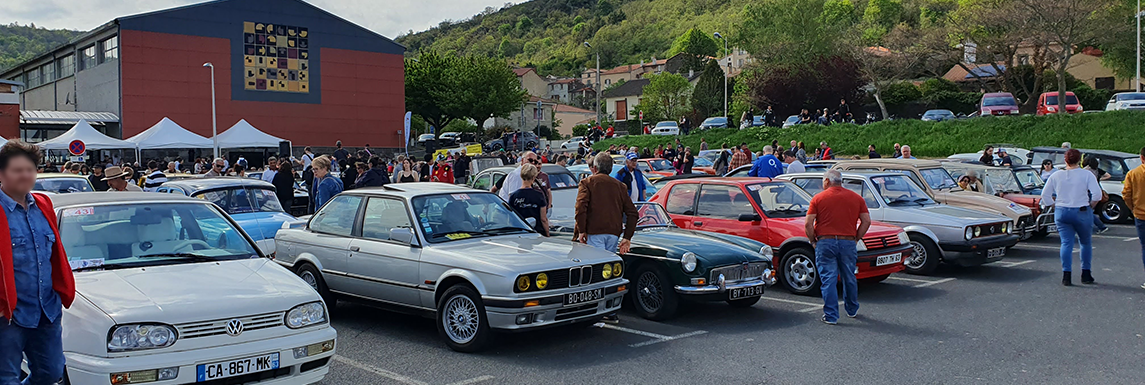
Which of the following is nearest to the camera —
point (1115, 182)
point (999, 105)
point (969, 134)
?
point (1115, 182)

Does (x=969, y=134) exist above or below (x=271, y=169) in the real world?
above

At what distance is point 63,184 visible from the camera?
1345 centimetres

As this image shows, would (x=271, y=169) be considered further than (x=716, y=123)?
No

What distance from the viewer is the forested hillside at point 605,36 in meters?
155

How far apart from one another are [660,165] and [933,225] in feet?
49.1

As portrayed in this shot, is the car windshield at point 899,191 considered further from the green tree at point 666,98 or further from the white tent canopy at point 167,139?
the green tree at point 666,98

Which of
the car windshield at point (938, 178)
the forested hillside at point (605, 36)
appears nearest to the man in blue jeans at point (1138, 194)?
the car windshield at point (938, 178)

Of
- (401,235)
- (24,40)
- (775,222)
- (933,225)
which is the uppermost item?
(24,40)

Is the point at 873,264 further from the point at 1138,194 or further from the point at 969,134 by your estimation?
the point at 969,134

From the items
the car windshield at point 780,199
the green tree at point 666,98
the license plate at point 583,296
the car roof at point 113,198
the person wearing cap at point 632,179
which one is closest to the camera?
the car roof at point 113,198

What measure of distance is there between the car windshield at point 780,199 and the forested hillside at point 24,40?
8931 centimetres

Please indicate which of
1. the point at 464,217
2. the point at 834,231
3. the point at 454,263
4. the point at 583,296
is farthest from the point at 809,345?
the point at 464,217

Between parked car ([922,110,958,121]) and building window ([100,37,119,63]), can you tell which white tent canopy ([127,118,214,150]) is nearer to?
building window ([100,37,119,63])

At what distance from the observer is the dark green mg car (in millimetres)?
8133
